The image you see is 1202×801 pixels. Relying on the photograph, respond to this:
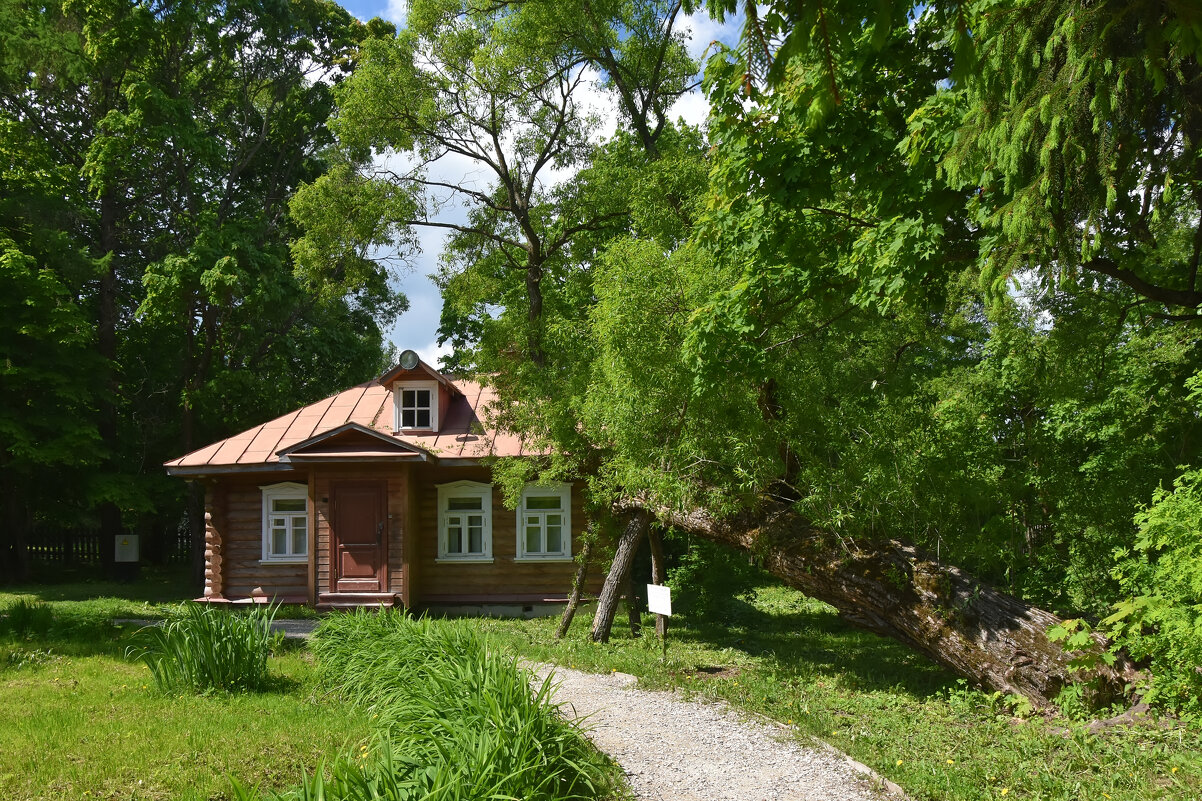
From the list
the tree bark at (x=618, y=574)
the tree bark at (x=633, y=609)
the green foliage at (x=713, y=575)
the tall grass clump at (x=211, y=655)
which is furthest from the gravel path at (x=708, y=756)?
the green foliage at (x=713, y=575)

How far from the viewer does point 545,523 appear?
15922 mm

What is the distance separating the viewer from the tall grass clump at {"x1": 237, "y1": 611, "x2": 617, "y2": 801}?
4.32 meters

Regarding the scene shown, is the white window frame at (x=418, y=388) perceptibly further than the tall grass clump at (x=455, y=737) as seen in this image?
Yes

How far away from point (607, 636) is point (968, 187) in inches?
297

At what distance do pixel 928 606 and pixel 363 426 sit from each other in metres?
9.59

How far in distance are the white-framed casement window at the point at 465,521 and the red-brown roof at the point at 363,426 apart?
2.86 ft

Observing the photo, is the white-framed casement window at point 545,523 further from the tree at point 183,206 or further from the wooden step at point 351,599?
the tree at point 183,206

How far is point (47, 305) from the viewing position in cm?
1848

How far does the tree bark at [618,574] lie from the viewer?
1205 cm

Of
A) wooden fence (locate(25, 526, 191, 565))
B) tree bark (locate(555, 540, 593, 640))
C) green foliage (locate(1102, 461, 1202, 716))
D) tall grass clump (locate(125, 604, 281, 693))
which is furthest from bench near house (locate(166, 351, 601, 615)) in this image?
wooden fence (locate(25, 526, 191, 565))

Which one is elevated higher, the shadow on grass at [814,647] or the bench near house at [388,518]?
the bench near house at [388,518]

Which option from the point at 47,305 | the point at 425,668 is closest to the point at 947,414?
the point at 425,668

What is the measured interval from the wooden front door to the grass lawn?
17.4ft

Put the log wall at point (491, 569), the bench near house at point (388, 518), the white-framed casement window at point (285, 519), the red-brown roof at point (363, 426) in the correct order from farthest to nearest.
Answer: the white-framed casement window at point (285, 519) < the log wall at point (491, 569) < the red-brown roof at point (363, 426) < the bench near house at point (388, 518)
